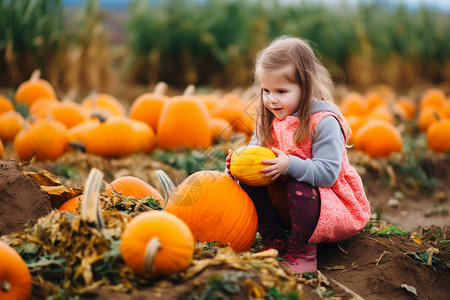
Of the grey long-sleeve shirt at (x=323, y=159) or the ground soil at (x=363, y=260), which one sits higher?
the grey long-sleeve shirt at (x=323, y=159)

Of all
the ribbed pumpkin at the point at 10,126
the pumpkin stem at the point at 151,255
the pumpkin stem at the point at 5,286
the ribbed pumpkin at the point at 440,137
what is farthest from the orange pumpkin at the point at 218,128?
the pumpkin stem at the point at 5,286

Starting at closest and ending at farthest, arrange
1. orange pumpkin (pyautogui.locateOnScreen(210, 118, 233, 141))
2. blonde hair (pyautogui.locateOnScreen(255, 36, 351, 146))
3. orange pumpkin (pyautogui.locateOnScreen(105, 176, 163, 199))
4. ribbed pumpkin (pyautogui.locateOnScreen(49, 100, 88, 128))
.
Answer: blonde hair (pyautogui.locateOnScreen(255, 36, 351, 146))
orange pumpkin (pyautogui.locateOnScreen(105, 176, 163, 199))
orange pumpkin (pyautogui.locateOnScreen(210, 118, 233, 141))
ribbed pumpkin (pyautogui.locateOnScreen(49, 100, 88, 128))

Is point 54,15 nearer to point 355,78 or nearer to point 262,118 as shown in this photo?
point 262,118

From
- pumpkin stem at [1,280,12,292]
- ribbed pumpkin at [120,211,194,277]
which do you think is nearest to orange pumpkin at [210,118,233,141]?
ribbed pumpkin at [120,211,194,277]

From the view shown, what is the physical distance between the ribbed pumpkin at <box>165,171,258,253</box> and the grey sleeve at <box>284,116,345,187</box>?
0.34 m

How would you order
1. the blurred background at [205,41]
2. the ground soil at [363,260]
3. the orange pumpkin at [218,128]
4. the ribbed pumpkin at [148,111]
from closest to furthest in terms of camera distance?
the ground soil at [363,260]
the orange pumpkin at [218,128]
the ribbed pumpkin at [148,111]
the blurred background at [205,41]

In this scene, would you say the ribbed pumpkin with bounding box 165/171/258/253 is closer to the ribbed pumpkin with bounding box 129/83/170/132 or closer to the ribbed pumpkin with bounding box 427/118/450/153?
the ribbed pumpkin with bounding box 129/83/170/132

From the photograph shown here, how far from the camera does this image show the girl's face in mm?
2918

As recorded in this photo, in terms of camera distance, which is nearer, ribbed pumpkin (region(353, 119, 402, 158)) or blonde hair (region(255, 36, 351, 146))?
blonde hair (region(255, 36, 351, 146))

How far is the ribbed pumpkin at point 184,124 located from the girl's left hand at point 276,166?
2801 millimetres

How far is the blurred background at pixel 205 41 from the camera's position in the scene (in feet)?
27.2

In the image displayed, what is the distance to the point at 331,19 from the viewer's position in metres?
12.9

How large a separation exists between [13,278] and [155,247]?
2.06ft

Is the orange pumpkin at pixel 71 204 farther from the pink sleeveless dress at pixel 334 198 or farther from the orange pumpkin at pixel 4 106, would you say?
the orange pumpkin at pixel 4 106
